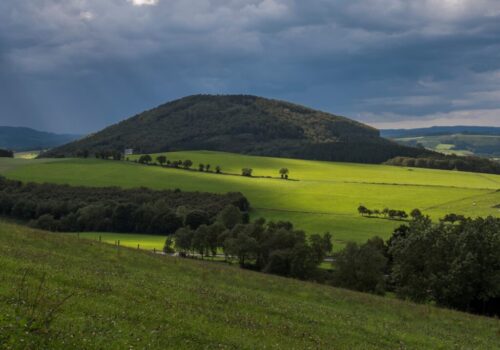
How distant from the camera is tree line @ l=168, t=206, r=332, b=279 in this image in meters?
73.6

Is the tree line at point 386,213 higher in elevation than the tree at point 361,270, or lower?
higher

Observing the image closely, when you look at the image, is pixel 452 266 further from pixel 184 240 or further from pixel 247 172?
pixel 247 172

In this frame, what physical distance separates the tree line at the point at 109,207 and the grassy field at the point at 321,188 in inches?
412

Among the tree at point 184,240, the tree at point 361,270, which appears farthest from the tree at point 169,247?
the tree at point 361,270

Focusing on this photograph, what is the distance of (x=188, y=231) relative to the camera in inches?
3772

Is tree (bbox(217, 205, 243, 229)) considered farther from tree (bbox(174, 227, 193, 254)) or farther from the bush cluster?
the bush cluster

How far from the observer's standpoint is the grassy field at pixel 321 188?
118625 mm

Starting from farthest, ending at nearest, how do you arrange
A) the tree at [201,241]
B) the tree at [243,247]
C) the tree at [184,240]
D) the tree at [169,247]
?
the tree at [184,240] → the tree at [169,247] → the tree at [201,241] → the tree at [243,247]

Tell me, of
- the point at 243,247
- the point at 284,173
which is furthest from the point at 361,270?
the point at 284,173

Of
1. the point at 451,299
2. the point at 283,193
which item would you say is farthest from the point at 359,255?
the point at 283,193

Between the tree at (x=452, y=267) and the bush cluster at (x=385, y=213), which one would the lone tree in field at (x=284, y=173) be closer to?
the bush cluster at (x=385, y=213)

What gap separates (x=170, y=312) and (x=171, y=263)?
660 inches

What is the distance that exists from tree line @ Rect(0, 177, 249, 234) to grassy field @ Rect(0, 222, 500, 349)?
81972mm

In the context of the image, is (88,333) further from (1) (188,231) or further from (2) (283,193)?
(2) (283,193)
